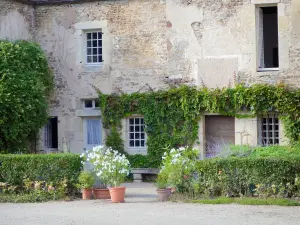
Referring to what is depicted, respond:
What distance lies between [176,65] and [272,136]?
12.3ft

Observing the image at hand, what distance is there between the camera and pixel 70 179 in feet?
58.9

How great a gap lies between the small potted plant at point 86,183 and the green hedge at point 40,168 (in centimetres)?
30

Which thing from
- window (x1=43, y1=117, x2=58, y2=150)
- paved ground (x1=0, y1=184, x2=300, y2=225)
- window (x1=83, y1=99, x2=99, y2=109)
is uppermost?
window (x1=83, y1=99, x2=99, y2=109)

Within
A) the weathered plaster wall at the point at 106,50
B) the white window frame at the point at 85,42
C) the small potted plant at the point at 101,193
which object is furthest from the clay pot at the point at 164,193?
the white window frame at the point at 85,42

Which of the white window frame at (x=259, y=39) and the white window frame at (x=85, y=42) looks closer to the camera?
the white window frame at (x=259, y=39)

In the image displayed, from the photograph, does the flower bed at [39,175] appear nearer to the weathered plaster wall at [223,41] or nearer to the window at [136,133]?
the window at [136,133]

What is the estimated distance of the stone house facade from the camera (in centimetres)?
2200

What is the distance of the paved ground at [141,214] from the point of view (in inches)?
551

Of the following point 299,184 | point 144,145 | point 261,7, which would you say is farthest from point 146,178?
point 299,184

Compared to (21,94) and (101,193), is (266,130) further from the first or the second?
(21,94)

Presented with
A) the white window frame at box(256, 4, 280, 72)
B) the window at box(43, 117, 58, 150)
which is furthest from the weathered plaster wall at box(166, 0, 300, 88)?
the window at box(43, 117, 58, 150)

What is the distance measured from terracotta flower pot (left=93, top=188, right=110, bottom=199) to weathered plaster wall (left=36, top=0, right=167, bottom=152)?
19.9 ft

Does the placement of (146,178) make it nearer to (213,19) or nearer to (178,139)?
(178,139)

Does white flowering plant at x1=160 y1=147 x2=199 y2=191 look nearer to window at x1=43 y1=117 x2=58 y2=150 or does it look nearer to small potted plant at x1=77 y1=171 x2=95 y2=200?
small potted plant at x1=77 y1=171 x2=95 y2=200
